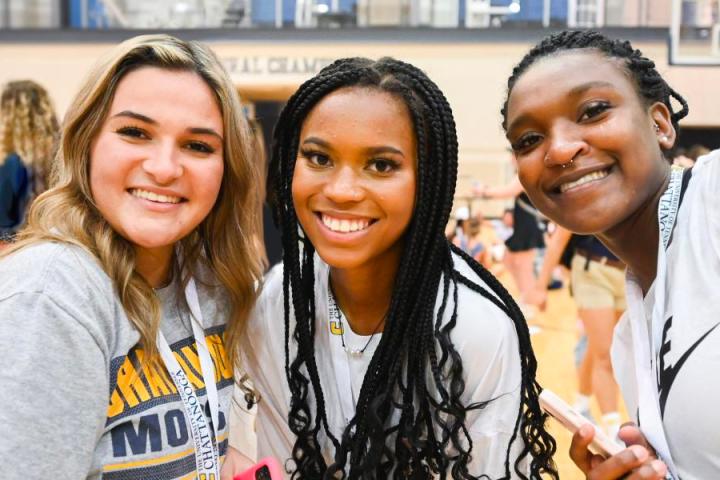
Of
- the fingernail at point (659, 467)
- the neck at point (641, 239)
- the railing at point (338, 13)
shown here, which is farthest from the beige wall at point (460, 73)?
the fingernail at point (659, 467)

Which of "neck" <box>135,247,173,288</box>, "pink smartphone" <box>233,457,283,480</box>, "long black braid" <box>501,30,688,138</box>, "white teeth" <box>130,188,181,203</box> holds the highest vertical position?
"long black braid" <box>501,30,688,138</box>

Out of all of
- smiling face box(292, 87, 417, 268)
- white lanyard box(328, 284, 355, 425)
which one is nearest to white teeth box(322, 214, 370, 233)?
smiling face box(292, 87, 417, 268)

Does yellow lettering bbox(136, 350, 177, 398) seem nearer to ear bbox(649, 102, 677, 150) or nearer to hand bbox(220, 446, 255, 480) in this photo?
hand bbox(220, 446, 255, 480)

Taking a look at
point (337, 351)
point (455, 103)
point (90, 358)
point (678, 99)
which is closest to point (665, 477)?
point (337, 351)

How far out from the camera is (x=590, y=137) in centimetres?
169

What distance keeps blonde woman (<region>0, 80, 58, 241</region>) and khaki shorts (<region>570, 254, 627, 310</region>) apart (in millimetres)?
3161

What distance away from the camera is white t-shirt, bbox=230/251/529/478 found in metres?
1.64

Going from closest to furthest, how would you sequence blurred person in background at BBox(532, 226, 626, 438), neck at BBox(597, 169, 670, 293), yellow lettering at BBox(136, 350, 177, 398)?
yellow lettering at BBox(136, 350, 177, 398) < neck at BBox(597, 169, 670, 293) < blurred person in background at BBox(532, 226, 626, 438)

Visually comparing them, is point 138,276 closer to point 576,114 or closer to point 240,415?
Result: point 240,415

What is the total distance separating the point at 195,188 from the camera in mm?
1691

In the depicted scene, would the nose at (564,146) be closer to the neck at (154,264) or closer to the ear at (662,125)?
the ear at (662,125)

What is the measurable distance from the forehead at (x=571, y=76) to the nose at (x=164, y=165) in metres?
0.84

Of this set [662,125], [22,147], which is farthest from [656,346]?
[22,147]

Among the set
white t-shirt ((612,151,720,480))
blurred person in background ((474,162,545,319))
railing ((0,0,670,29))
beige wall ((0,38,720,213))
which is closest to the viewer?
white t-shirt ((612,151,720,480))
